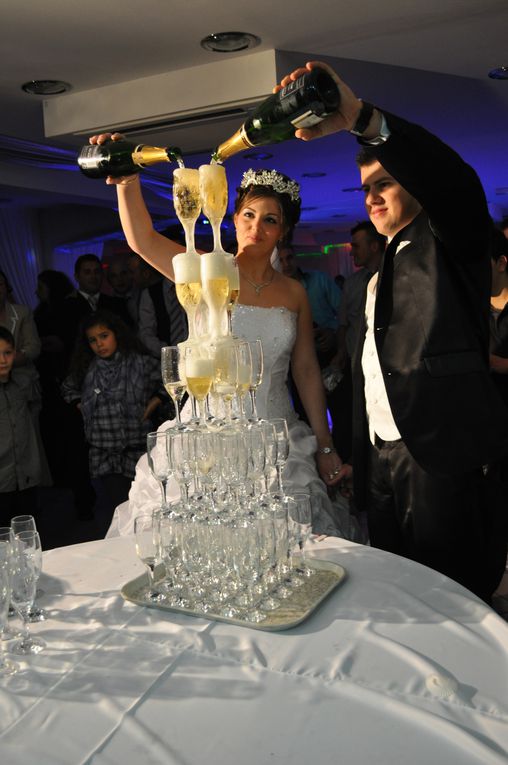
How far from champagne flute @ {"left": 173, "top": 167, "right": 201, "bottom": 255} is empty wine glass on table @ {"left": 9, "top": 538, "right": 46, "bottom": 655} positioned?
77 cm

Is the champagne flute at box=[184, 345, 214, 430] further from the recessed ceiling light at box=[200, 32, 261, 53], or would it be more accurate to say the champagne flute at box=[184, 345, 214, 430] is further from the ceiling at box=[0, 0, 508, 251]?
the recessed ceiling light at box=[200, 32, 261, 53]

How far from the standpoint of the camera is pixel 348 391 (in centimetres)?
441

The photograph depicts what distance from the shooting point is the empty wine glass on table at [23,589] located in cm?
137

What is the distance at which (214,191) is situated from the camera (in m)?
1.64

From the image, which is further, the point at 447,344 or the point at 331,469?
the point at 331,469

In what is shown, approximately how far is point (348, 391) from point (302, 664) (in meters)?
3.23

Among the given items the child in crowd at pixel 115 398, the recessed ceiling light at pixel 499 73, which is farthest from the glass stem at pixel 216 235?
the recessed ceiling light at pixel 499 73

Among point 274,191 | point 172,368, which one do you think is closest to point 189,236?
point 172,368

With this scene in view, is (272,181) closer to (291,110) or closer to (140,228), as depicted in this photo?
(140,228)

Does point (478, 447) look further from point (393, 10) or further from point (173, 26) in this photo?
point (173, 26)

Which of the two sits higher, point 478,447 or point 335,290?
point 335,290

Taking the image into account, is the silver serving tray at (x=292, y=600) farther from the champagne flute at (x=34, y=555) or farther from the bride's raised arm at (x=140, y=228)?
the bride's raised arm at (x=140, y=228)

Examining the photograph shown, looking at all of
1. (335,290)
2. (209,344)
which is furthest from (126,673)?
(335,290)

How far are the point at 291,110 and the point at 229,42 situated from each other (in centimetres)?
252
